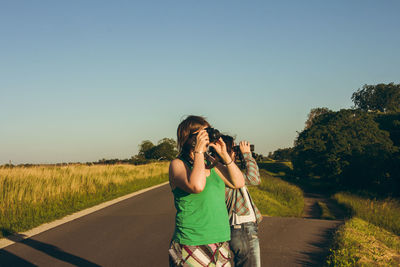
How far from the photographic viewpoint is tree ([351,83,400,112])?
81625 mm

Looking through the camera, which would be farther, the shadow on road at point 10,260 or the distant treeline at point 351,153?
the distant treeline at point 351,153

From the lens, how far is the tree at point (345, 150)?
31394mm

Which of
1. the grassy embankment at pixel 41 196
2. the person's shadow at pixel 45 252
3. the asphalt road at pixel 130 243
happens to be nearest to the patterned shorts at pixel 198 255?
the asphalt road at pixel 130 243

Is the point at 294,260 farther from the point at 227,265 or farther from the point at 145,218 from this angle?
the point at 145,218

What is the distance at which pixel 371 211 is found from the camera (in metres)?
15.5

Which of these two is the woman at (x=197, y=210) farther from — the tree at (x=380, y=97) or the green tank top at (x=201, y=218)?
the tree at (x=380, y=97)

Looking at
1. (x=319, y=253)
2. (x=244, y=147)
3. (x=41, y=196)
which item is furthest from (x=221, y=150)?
(x=41, y=196)

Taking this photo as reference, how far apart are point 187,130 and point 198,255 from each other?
0.85 metres

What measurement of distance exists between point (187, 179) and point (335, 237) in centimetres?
570

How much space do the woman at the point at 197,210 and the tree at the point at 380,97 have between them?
291ft

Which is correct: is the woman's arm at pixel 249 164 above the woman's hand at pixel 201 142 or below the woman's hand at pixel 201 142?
below

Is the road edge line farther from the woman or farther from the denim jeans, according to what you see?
the woman

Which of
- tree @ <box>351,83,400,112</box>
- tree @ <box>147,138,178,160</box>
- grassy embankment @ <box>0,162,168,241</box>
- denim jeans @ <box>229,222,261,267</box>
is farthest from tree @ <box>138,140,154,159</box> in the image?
denim jeans @ <box>229,222,261,267</box>

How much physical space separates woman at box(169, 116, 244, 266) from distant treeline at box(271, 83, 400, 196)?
30.0 m
